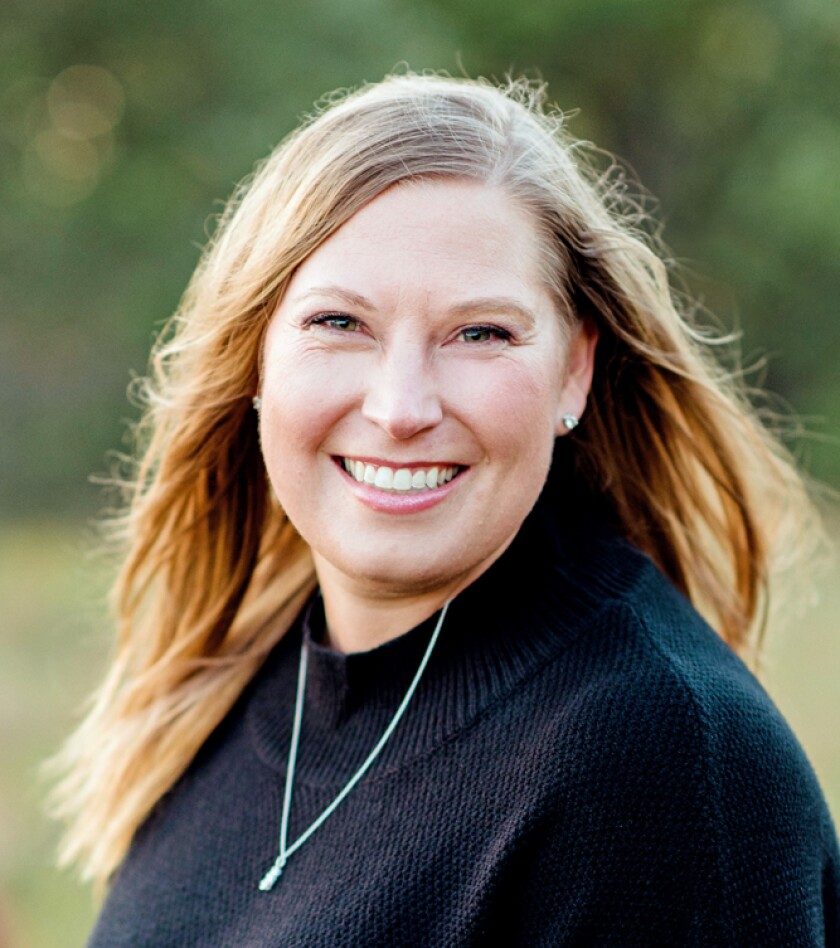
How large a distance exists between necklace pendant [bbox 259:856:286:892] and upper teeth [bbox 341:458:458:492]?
1.98 ft

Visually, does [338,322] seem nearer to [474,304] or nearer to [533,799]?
[474,304]

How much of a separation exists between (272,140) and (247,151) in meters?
0.37

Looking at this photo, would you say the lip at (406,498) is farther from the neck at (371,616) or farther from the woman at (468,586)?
the neck at (371,616)

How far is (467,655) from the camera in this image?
188 centimetres

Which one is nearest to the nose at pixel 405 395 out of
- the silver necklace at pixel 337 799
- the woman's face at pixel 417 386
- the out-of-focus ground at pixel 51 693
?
the woman's face at pixel 417 386

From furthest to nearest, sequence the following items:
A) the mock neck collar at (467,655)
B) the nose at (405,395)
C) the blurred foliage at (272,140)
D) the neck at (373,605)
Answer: the blurred foliage at (272,140) < the neck at (373,605) < the mock neck collar at (467,655) < the nose at (405,395)

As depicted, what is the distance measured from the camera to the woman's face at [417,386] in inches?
67.5

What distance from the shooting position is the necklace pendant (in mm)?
1884

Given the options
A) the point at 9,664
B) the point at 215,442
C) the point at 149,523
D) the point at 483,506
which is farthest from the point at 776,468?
the point at 9,664

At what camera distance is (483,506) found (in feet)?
5.85

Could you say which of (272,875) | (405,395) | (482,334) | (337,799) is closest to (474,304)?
(482,334)

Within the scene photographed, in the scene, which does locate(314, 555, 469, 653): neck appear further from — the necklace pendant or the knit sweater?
the necklace pendant

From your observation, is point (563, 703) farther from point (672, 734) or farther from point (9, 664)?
point (9, 664)

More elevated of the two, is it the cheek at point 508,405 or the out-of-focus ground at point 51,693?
the cheek at point 508,405
